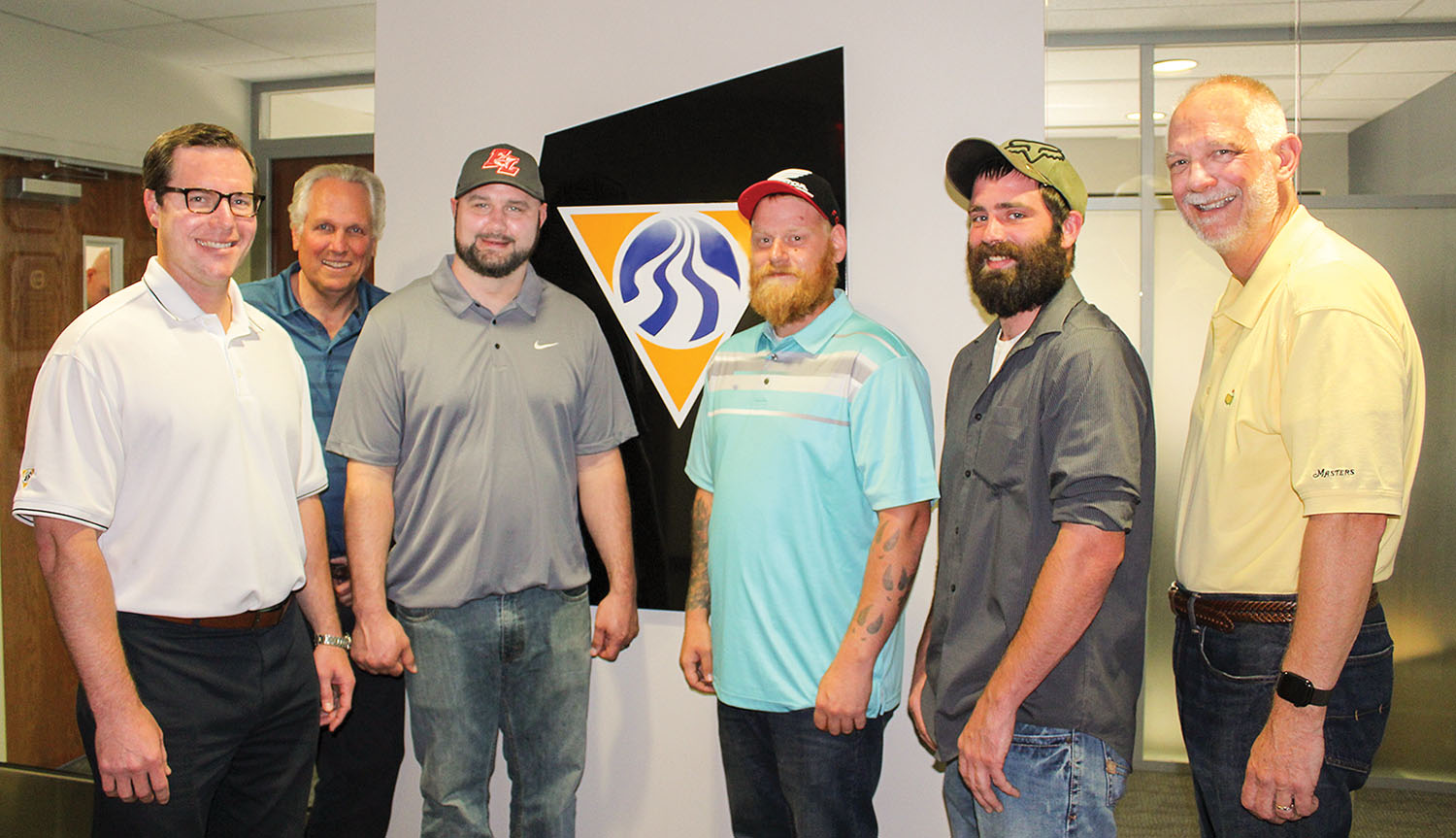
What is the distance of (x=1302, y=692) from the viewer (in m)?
1.52

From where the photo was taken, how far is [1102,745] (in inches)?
65.8

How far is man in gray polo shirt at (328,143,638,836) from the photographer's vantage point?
7.75ft

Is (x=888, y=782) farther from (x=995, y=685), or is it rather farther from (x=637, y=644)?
(x=995, y=685)

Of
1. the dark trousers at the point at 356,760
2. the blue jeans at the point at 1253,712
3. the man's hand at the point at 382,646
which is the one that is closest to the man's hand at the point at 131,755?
the man's hand at the point at 382,646

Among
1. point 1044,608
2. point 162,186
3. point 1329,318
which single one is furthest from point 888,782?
point 162,186

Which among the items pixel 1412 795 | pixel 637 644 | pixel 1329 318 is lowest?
pixel 1412 795

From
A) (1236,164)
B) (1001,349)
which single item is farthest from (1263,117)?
(1001,349)

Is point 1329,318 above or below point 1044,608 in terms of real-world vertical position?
above

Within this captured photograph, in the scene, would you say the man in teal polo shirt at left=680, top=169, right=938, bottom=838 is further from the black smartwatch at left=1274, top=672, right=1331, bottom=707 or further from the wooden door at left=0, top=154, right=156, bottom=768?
the wooden door at left=0, top=154, right=156, bottom=768

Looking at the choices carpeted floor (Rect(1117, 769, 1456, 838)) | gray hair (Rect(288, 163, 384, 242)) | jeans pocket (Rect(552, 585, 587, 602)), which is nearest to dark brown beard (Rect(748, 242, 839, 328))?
jeans pocket (Rect(552, 585, 587, 602))

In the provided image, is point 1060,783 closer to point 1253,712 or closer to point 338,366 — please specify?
point 1253,712

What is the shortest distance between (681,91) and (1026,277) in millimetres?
1437

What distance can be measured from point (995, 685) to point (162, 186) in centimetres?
190

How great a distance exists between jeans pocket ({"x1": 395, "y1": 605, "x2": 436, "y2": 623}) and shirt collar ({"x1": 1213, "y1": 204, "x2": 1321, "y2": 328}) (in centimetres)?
→ 191
